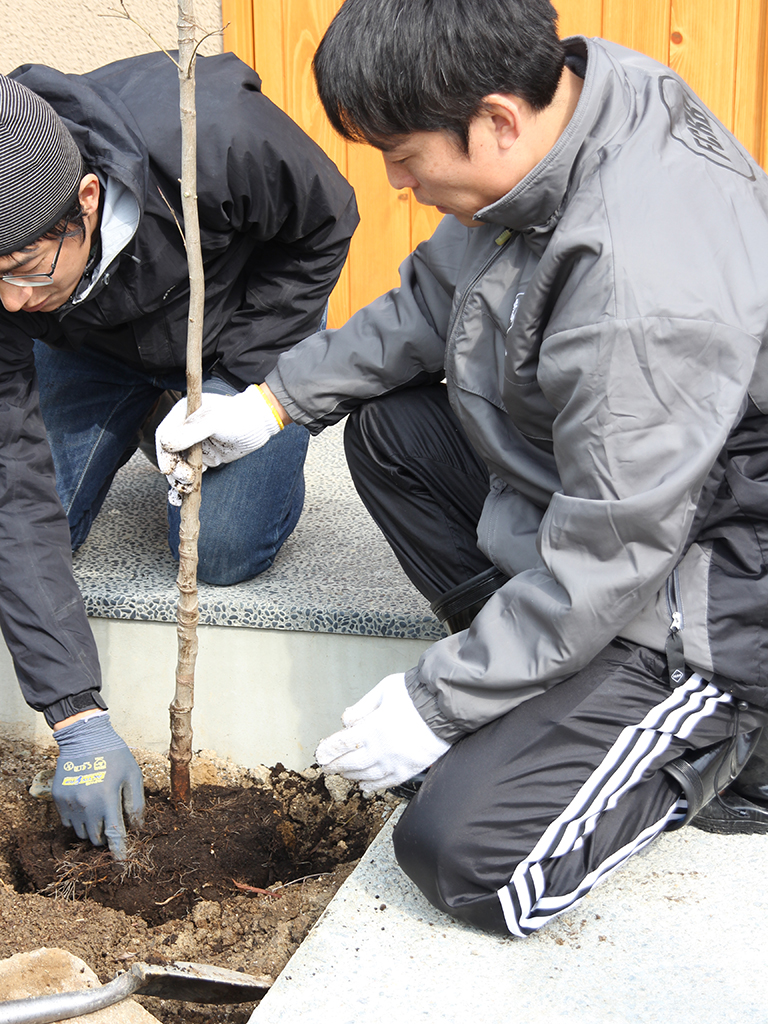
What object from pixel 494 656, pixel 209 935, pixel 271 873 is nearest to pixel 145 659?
pixel 271 873

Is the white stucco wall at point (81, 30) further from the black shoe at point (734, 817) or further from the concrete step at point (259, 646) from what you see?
the black shoe at point (734, 817)

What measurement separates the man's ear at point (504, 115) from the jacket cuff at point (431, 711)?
72cm

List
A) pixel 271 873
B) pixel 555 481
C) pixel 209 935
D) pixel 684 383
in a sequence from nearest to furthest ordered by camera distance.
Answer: pixel 684 383 < pixel 555 481 < pixel 209 935 < pixel 271 873

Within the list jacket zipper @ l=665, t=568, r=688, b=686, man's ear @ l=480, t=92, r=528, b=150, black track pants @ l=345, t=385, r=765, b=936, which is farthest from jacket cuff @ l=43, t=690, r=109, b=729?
man's ear @ l=480, t=92, r=528, b=150

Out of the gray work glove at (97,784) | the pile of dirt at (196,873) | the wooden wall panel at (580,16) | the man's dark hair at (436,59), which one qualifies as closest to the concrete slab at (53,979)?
the pile of dirt at (196,873)

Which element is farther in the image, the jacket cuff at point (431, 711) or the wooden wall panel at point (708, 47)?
the wooden wall panel at point (708, 47)

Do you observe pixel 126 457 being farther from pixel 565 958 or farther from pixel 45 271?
pixel 565 958

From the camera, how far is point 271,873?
1.69 metres

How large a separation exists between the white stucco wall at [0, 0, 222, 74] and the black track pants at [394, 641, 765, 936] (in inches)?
98.0

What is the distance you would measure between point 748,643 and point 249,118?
1.40 metres

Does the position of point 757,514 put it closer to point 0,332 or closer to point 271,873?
point 271,873

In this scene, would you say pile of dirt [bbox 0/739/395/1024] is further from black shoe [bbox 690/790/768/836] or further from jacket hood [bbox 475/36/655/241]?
jacket hood [bbox 475/36/655/241]

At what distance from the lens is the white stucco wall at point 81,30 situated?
2865 mm

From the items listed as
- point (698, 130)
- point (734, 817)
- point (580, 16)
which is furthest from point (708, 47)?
point (734, 817)
